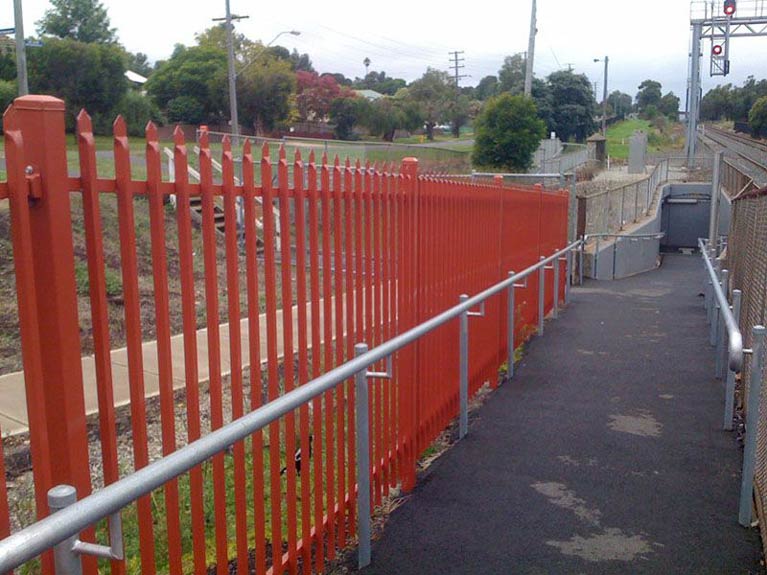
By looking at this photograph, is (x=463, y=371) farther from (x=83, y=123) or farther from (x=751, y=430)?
(x=83, y=123)

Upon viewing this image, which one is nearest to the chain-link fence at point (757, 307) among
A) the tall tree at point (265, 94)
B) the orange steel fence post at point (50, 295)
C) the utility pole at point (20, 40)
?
the orange steel fence post at point (50, 295)

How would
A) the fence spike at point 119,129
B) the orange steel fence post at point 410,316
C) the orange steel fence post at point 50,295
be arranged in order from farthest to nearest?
the orange steel fence post at point 410,316, the fence spike at point 119,129, the orange steel fence post at point 50,295

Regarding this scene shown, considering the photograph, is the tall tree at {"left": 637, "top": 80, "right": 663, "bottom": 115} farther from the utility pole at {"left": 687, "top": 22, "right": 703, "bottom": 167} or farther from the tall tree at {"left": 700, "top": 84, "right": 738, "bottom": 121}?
the utility pole at {"left": 687, "top": 22, "right": 703, "bottom": 167}

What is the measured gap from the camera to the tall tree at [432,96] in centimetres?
7188

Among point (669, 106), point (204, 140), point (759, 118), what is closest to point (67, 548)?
point (204, 140)

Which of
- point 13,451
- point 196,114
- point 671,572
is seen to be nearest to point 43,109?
point 671,572

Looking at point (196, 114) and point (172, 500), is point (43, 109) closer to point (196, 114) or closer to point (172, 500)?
point (172, 500)

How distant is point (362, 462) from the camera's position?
3.74m

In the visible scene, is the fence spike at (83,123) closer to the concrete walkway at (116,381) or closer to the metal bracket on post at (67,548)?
the metal bracket on post at (67,548)

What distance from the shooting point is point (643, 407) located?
6613mm

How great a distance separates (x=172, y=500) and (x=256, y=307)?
0.78 metres

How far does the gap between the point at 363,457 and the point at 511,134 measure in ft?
83.1

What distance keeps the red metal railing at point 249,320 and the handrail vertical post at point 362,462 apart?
0.45 ft

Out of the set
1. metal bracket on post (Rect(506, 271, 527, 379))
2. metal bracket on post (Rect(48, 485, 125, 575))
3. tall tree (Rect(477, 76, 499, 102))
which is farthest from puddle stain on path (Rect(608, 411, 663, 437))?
tall tree (Rect(477, 76, 499, 102))
